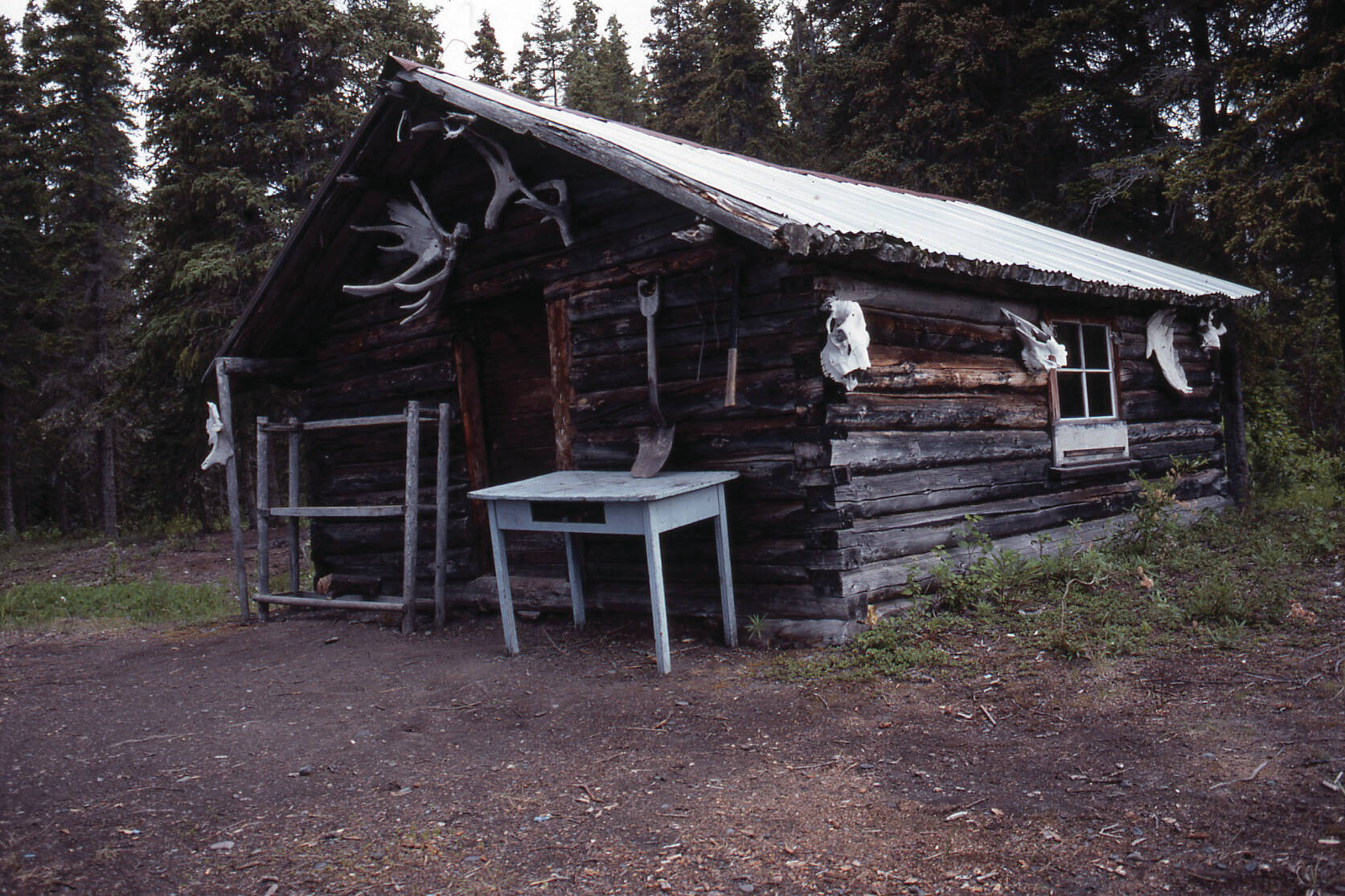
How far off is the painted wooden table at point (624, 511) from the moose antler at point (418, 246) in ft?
8.44

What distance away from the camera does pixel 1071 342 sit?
901 centimetres

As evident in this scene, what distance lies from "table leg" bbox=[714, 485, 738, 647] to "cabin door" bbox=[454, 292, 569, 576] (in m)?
2.22

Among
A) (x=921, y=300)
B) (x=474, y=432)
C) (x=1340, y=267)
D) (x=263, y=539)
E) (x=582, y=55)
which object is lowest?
(x=263, y=539)

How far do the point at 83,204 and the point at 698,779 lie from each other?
2281 cm

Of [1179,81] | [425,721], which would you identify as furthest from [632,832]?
[1179,81]

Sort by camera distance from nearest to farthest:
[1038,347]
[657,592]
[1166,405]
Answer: [657,592]
[1038,347]
[1166,405]

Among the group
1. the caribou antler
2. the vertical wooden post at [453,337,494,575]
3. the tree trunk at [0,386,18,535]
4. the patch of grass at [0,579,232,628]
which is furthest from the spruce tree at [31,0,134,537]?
the caribou antler

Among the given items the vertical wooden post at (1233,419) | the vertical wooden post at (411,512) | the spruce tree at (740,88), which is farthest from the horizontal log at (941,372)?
the spruce tree at (740,88)

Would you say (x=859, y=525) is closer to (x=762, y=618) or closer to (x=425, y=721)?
(x=762, y=618)

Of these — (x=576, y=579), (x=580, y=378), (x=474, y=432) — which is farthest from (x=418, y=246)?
(x=576, y=579)

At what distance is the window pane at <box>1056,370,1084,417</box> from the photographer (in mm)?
8859

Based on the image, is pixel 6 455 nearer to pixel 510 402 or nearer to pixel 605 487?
pixel 510 402

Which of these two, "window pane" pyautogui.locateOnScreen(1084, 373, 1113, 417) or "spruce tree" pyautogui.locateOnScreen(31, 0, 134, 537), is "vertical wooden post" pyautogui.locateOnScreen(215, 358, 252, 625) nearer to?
"window pane" pyautogui.locateOnScreen(1084, 373, 1113, 417)

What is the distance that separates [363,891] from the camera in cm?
311
